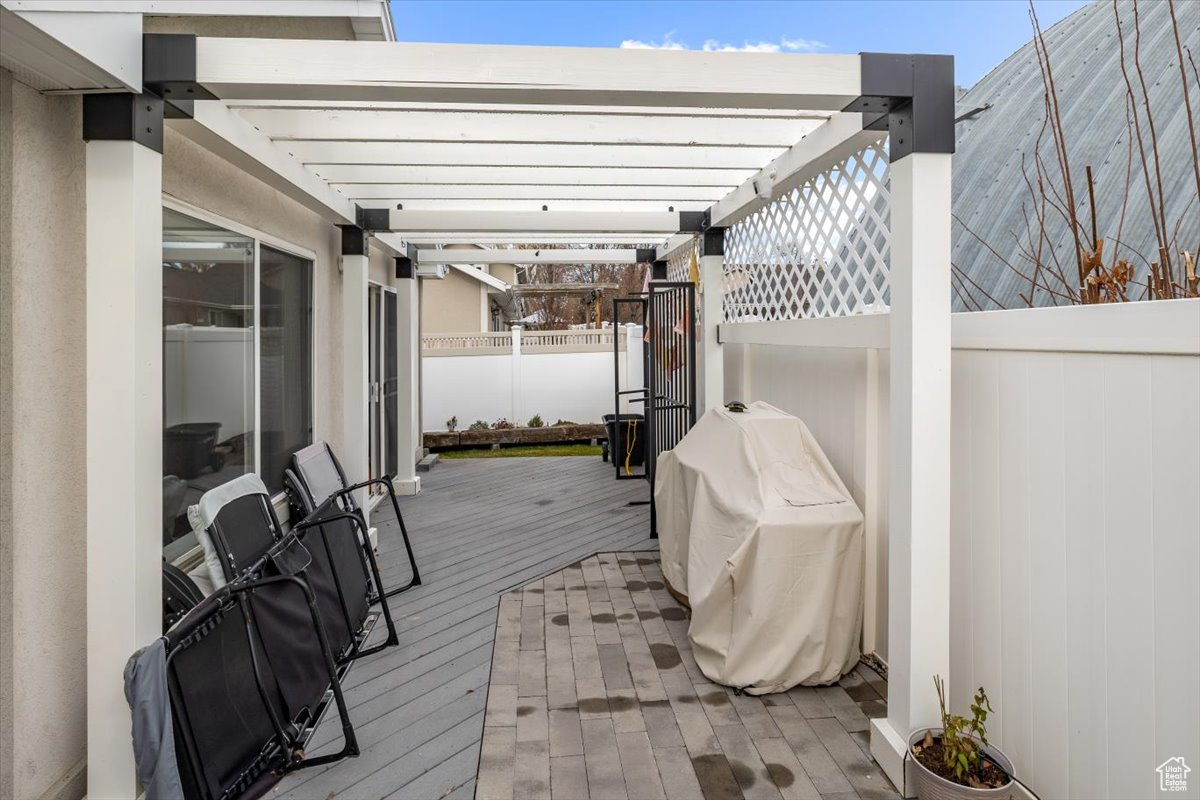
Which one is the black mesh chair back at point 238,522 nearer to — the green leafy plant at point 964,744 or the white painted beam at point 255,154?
the white painted beam at point 255,154

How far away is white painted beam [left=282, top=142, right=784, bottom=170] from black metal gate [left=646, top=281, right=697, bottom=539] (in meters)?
1.52

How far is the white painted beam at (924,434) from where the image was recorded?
7.28ft

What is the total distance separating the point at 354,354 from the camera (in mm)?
4875

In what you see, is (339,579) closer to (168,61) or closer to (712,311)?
(168,61)

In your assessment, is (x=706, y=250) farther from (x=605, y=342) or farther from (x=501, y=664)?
(x=605, y=342)

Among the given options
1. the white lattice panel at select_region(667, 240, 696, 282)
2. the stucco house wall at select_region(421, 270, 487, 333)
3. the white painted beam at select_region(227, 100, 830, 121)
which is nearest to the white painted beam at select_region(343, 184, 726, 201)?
the white painted beam at select_region(227, 100, 830, 121)

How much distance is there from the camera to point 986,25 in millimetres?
2908

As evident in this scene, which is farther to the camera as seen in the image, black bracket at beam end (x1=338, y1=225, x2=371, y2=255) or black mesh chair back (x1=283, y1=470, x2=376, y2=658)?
black bracket at beam end (x1=338, y1=225, x2=371, y2=255)

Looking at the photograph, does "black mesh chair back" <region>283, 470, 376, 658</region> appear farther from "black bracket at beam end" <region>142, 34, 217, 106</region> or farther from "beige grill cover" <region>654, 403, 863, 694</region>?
"black bracket at beam end" <region>142, 34, 217, 106</region>

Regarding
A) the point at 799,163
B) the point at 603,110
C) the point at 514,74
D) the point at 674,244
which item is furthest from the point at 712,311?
the point at 514,74

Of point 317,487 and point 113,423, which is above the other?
point 113,423

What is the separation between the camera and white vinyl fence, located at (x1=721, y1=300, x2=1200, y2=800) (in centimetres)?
156

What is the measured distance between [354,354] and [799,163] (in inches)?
126

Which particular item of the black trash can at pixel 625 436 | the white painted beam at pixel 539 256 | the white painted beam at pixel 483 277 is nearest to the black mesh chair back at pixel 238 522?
the white painted beam at pixel 539 256
